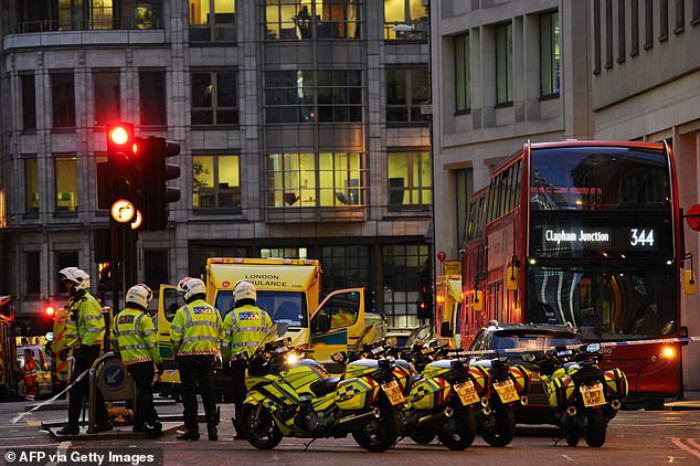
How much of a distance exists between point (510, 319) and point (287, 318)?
22.1ft

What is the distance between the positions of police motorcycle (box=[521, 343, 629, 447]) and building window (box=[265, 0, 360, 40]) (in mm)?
50249

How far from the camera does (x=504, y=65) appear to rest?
173 ft

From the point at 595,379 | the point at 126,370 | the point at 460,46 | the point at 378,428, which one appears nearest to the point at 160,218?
the point at 126,370

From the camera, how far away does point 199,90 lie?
2694 inches

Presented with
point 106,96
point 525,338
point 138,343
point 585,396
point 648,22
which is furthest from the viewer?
point 106,96

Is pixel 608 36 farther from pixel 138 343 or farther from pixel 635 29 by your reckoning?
pixel 138 343

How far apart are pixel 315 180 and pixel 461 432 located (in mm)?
50422

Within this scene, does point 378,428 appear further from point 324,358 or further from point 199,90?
point 199,90

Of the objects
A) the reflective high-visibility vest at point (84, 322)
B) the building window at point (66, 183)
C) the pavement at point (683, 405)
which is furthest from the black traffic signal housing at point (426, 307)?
the reflective high-visibility vest at point (84, 322)

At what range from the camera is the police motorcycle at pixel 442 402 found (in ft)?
58.0

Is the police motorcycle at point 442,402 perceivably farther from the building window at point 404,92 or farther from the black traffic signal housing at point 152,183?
the building window at point 404,92

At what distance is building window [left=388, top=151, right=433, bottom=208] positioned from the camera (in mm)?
68688

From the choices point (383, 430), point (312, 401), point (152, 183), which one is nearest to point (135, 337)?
point (152, 183)

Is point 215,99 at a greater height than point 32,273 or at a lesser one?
greater
